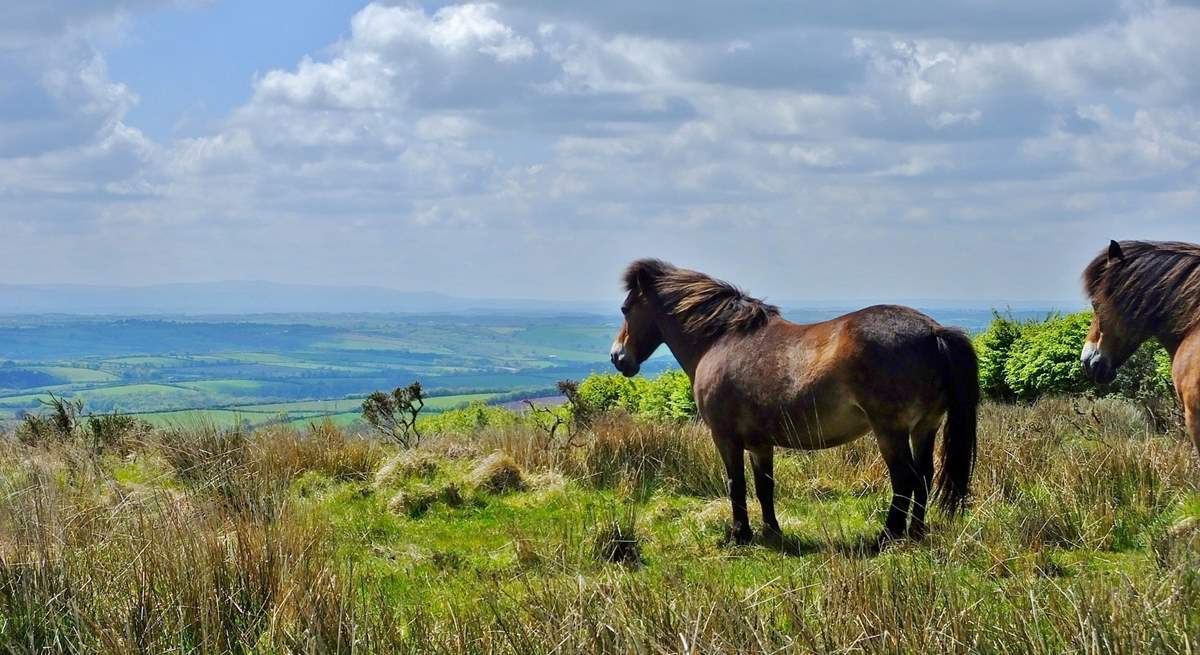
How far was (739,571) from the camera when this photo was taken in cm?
738

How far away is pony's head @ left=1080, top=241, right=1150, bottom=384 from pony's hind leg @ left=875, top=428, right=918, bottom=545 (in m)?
1.29

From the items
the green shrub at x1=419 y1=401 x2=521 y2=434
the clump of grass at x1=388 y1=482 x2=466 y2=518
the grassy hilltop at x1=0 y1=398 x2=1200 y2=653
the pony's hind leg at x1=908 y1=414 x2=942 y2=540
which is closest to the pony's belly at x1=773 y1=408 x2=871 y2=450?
the pony's hind leg at x1=908 y1=414 x2=942 y2=540

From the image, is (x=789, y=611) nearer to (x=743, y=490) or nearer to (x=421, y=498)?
(x=743, y=490)

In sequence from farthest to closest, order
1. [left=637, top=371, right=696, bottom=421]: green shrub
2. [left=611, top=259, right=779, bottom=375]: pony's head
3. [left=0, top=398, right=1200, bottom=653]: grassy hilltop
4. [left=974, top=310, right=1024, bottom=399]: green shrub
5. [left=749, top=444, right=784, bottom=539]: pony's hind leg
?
[left=637, top=371, right=696, bottom=421]: green shrub
[left=974, top=310, right=1024, bottom=399]: green shrub
[left=611, top=259, right=779, bottom=375]: pony's head
[left=749, top=444, right=784, bottom=539]: pony's hind leg
[left=0, top=398, right=1200, bottom=653]: grassy hilltop

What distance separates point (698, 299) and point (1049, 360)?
28.5 ft

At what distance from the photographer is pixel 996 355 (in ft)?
57.8

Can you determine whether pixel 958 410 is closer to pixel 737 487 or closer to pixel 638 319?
pixel 737 487

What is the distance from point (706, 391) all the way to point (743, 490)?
0.83 metres

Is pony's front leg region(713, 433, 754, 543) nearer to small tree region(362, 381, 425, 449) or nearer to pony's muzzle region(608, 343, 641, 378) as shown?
pony's muzzle region(608, 343, 641, 378)

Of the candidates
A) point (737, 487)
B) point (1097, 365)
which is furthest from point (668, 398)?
point (1097, 365)

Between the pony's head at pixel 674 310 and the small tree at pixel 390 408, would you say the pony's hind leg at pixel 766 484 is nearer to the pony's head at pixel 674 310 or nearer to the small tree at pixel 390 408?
the pony's head at pixel 674 310

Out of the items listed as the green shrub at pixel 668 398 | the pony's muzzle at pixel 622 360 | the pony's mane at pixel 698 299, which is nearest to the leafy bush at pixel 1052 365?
the green shrub at pixel 668 398

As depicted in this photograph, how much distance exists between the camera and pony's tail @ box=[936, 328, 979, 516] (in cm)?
780

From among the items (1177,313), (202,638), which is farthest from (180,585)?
(1177,313)
